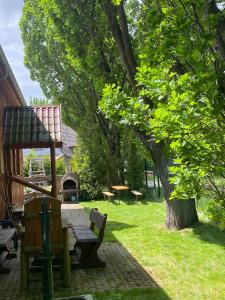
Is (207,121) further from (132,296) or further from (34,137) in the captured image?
(34,137)

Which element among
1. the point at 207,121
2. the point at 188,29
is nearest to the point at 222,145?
the point at 207,121

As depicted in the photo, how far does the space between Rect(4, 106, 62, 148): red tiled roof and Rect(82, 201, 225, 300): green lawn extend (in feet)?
10.9

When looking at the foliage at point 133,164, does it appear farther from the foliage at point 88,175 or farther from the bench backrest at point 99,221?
the bench backrest at point 99,221

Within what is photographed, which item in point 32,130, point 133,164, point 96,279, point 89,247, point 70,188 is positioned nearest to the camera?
point 96,279

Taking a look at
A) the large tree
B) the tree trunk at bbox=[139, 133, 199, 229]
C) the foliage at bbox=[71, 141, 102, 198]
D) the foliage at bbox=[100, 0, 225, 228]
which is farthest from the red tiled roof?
the foliage at bbox=[100, 0, 225, 228]

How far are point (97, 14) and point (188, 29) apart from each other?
13408mm

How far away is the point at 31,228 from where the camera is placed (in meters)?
6.25

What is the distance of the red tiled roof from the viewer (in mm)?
12492

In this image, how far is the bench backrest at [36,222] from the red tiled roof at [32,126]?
6.14m

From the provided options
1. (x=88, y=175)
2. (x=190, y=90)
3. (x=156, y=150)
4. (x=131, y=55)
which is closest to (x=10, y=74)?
(x=131, y=55)

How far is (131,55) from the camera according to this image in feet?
34.0

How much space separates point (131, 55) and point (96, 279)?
575 centimetres

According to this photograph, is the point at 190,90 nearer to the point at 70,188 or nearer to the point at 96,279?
the point at 96,279

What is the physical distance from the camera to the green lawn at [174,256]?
609cm
